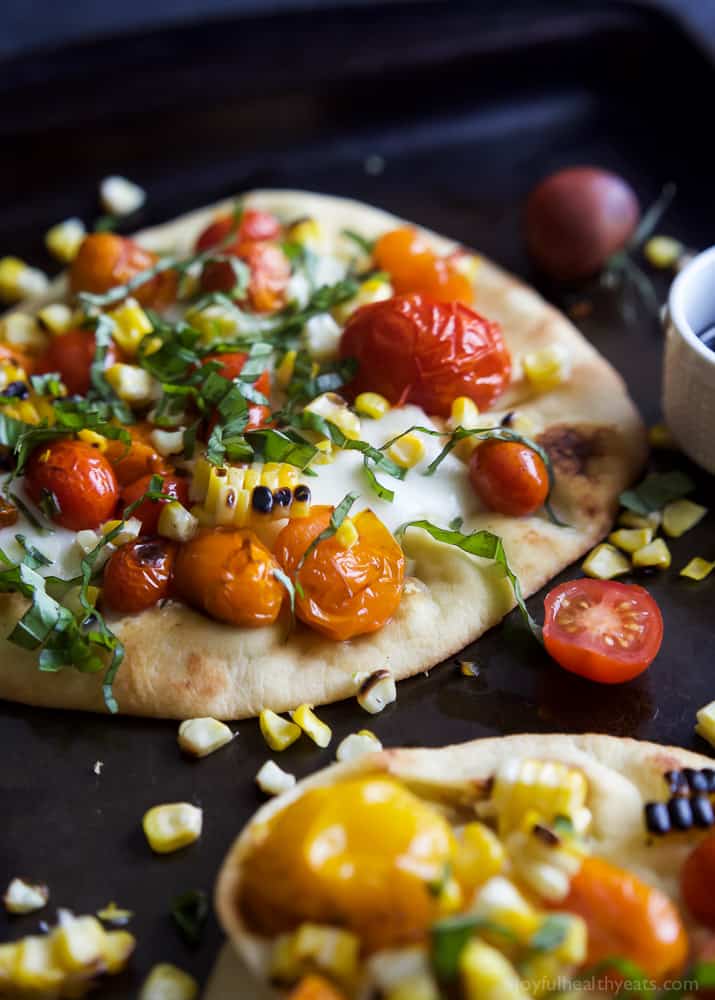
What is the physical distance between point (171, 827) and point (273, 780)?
0.29 metres

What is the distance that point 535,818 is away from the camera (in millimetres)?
2604

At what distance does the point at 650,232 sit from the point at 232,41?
213 centimetres

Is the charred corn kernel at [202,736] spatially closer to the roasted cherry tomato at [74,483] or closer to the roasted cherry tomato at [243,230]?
the roasted cherry tomato at [74,483]

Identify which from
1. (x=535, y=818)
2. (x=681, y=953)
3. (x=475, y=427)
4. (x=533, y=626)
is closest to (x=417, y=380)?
(x=475, y=427)

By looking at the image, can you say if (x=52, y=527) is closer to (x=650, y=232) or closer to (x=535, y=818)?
(x=535, y=818)

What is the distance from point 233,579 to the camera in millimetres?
3199

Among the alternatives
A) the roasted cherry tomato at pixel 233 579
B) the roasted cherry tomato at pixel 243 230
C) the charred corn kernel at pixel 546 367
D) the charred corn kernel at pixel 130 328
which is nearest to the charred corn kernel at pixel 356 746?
the roasted cherry tomato at pixel 233 579

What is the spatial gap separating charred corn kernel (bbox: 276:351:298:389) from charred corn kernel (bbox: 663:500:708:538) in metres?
1.30

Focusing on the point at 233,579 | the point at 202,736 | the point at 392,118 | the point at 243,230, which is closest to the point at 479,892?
the point at 202,736

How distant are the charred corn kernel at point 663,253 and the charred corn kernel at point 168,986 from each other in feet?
11.0

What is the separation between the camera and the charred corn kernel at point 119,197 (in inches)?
198

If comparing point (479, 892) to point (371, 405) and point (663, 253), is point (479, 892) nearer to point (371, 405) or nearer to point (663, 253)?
point (371, 405)

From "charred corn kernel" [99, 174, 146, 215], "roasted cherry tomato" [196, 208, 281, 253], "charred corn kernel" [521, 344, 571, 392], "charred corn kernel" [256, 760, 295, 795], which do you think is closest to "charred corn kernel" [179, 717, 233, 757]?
"charred corn kernel" [256, 760, 295, 795]

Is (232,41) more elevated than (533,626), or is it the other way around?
(232,41)
